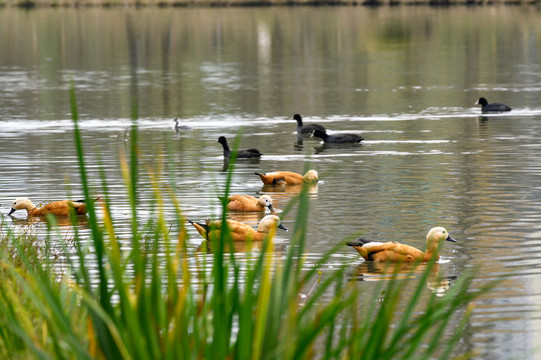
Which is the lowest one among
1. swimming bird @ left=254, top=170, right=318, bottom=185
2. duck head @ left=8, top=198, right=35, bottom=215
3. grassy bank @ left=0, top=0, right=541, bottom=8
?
swimming bird @ left=254, top=170, right=318, bottom=185

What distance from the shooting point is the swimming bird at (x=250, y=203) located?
61.2 ft

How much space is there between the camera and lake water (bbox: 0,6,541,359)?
15711 mm

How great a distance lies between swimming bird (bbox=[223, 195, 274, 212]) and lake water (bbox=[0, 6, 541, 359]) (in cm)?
35

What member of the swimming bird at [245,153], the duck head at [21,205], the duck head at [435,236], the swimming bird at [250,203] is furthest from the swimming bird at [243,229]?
the swimming bird at [245,153]

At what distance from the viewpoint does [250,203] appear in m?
18.9

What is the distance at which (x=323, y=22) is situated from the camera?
102 meters

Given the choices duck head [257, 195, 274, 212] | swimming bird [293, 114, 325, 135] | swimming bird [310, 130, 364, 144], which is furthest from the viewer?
swimming bird [293, 114, 325, 135]

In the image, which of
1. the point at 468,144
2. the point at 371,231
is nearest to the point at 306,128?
the point at 468,144

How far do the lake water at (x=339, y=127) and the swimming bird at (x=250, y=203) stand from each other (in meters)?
0.35

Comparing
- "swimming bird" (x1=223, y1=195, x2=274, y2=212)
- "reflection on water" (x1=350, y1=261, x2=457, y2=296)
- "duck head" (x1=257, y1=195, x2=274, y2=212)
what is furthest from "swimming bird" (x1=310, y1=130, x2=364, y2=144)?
"reflection on water" (x1=350, y1=261, x2=457, y2=296)

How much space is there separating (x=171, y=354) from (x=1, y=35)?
9130cm

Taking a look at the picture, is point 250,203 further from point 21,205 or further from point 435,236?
point 435,236

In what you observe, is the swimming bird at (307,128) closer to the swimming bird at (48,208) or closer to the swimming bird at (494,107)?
the swimming bird at (494,107)

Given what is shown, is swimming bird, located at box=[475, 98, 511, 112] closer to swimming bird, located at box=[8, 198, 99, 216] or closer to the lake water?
the lake water
